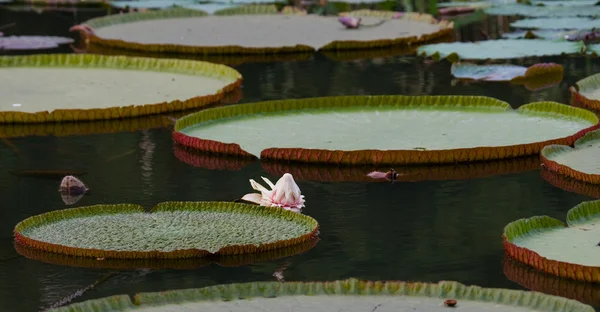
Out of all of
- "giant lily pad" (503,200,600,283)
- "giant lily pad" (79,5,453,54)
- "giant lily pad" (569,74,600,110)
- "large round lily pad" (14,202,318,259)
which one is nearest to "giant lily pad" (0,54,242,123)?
"giant lily pad" (79,5,453,54)

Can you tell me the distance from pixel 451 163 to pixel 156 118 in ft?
5.77

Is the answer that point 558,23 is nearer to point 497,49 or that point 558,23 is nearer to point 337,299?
point 497,49

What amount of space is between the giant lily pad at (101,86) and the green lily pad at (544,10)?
370 centimetres

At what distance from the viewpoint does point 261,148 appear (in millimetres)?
5402

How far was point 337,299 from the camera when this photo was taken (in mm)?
3322

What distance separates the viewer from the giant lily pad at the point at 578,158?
4.83m

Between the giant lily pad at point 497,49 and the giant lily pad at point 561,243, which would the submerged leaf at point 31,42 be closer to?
the giant lily pad at point 497,49

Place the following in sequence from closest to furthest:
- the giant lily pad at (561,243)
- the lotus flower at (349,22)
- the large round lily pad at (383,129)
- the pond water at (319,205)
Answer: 1. the giant lily pad at (561,243)
2. the pond water at (319,205)
3. the large round lily pad at (383,129)
4. the lotus flower at (349,22)

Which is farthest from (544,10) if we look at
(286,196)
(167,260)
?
(167,260)

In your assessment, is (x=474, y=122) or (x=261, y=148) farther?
(x=474, y=122)

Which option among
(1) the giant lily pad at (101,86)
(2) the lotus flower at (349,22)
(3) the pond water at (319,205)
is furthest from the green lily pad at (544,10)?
(1) the giant lily pad at (101,86)

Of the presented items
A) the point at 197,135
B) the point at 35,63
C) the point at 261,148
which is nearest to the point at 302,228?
the point at 261,148

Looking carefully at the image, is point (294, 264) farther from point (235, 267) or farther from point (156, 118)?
point (156, 118)

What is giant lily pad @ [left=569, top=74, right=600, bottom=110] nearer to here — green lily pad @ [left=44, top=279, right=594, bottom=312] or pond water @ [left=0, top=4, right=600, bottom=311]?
pond water @ [left=0, top=4, right=600, bottom=311]
